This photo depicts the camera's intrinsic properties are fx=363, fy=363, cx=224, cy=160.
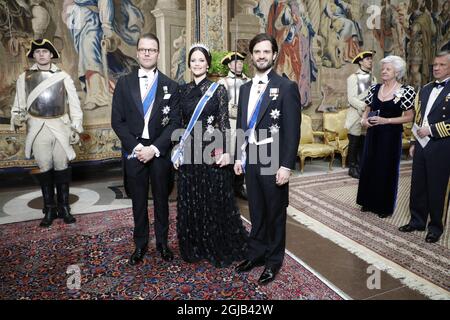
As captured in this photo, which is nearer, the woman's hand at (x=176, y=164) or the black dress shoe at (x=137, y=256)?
the woman's hand at (x=176, y=164)

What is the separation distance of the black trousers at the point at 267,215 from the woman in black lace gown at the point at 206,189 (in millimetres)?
270

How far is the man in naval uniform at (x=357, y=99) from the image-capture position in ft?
21.7

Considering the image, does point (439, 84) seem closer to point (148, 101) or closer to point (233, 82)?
point (233, 82)

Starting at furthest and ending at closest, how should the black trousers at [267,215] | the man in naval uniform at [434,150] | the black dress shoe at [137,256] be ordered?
1. the man in naval uniform at [434,150]
2. the black dress shoe at [137,256]
3. the black trousers at [267,215]

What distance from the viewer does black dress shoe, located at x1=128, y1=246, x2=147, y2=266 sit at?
127 inches

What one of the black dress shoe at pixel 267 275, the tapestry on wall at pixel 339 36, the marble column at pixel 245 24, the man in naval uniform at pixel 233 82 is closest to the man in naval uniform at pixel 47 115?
the man in naval uniform at pixel 233 82

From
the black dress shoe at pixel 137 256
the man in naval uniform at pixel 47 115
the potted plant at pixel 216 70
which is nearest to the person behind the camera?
the black dress shoe at pixel 137 256

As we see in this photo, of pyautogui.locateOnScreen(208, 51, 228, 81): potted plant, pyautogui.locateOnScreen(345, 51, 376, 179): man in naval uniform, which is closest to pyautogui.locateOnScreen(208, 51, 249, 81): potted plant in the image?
pyautogui.locateOnScreen(208, 51, 228, 81): potted plant

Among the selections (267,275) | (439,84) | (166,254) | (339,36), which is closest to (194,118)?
(166,254)

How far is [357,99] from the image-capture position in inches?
262

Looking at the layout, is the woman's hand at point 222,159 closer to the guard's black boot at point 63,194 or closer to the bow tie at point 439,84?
the guard's black boot at point 63,194

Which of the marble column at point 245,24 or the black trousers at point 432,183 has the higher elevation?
the marble column at point 245,24

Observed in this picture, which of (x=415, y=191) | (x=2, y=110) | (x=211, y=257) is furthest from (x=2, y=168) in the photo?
(x=415, y=191)

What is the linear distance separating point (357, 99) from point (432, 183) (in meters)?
3.18
